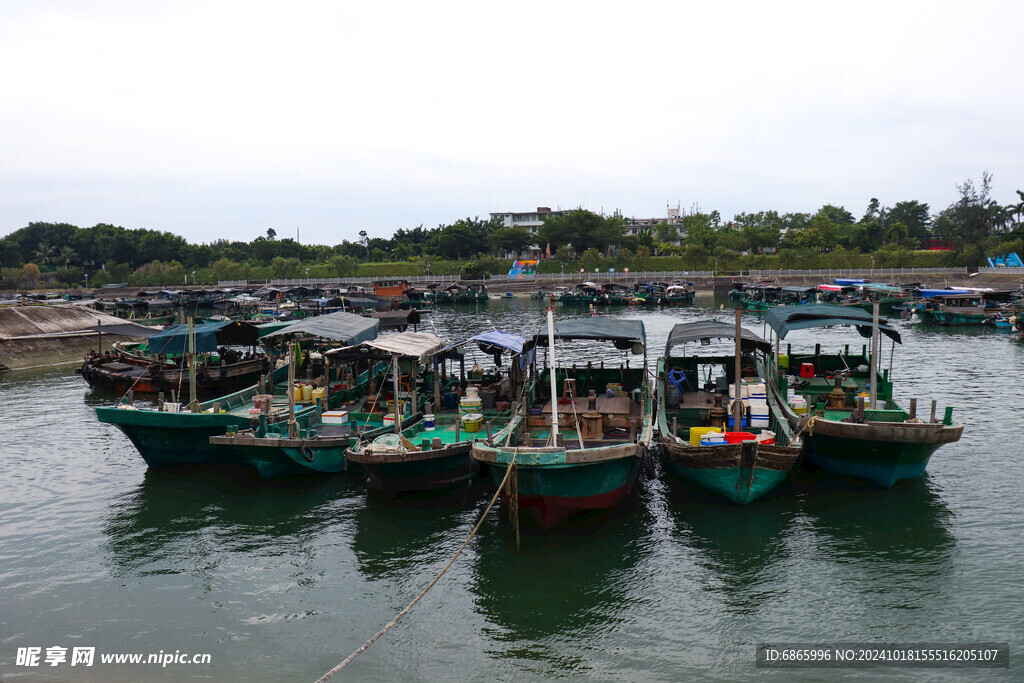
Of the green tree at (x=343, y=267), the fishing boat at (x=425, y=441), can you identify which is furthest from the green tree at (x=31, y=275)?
the fishing boat at (x=425, y=441)

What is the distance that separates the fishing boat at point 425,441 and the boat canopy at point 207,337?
9.32 m

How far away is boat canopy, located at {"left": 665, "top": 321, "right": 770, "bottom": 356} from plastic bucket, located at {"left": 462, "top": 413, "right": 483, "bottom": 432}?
6.23 metres

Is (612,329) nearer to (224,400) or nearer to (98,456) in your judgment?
(224,400)

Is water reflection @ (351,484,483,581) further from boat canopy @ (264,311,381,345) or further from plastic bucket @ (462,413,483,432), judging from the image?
boat canopy @ (264,311,381,345)

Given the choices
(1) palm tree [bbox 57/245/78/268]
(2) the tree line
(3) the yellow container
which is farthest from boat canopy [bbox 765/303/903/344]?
(1) palm tree [bbox 57/245/78/268]

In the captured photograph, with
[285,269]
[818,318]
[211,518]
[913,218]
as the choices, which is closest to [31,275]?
[285,269]

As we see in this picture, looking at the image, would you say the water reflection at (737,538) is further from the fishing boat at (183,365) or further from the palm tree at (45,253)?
the palm tree at (45,253)

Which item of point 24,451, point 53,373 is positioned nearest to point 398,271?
point 53,373

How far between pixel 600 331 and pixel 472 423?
4.84 m

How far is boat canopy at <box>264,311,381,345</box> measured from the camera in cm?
1939

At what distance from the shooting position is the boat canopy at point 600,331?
18.8 m

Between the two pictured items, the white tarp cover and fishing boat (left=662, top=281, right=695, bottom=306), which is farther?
fishing boat (left=662, top=281, right=695, bottom=306)

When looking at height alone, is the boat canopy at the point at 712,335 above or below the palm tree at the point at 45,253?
below

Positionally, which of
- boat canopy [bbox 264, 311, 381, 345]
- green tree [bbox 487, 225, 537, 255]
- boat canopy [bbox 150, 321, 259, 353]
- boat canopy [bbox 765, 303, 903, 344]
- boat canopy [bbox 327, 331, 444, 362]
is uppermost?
green tree [bbox 487, 225, 537, 255]
